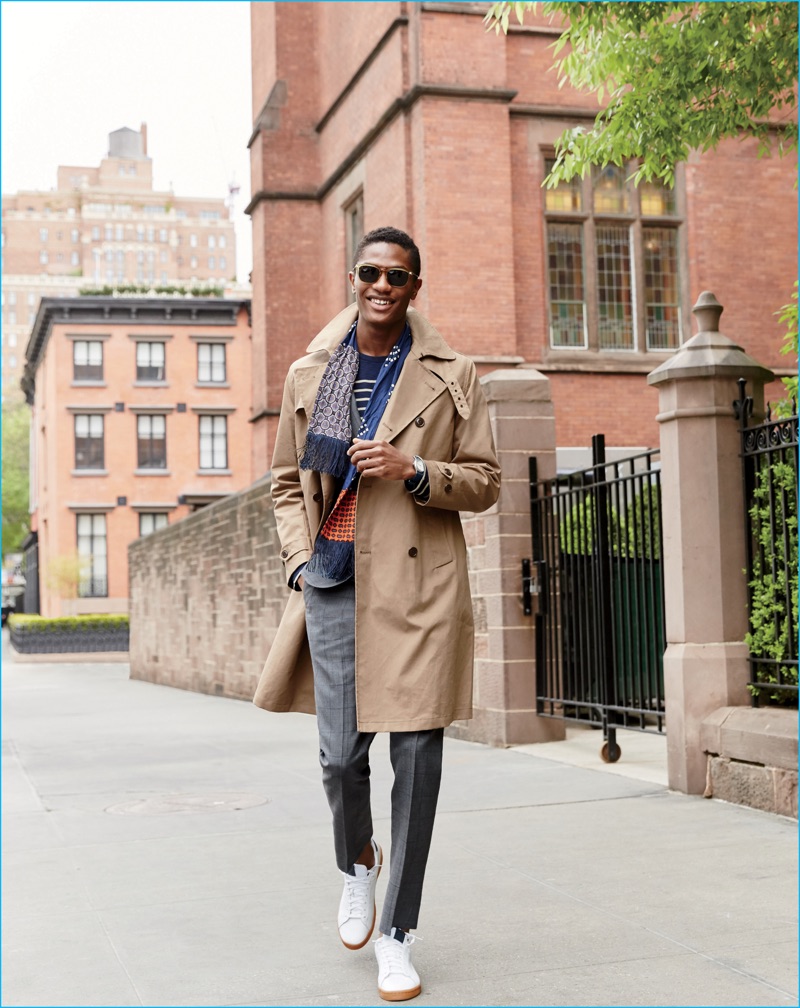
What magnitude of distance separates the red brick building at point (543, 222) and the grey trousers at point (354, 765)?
1299 centimetres

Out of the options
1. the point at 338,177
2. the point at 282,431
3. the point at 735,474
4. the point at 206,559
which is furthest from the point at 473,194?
the point at 282,431

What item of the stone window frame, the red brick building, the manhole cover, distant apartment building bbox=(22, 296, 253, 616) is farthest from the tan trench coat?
distant apartment building bbox=(22, 296, 253, 616)

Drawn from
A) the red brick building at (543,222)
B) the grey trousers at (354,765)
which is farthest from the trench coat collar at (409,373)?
the red brick building at (543,222)

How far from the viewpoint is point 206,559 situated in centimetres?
1961

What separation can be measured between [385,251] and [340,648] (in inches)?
48.8

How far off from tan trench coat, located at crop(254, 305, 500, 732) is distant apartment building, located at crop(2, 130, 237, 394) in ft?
498

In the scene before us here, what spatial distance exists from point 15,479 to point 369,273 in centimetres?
6983

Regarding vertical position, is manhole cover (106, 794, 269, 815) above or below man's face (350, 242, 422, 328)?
below

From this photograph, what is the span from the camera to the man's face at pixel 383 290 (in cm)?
399

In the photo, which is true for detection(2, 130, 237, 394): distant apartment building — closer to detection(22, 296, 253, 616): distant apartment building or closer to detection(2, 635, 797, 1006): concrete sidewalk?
detection(22, 296, 253, 616): distant apartment building

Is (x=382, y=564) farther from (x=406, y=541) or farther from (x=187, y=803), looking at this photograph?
(x=187, y=803)

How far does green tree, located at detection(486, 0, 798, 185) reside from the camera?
7750 millimetres

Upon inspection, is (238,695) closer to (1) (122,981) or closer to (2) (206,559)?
(2) (206,559)

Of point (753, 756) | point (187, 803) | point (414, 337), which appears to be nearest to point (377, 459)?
point (414, 337)
